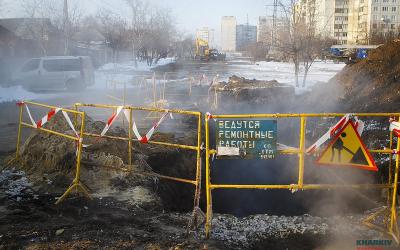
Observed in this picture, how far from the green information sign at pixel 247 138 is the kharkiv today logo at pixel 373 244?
1.63 meters

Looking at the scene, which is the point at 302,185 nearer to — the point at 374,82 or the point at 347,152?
the point at 347,152

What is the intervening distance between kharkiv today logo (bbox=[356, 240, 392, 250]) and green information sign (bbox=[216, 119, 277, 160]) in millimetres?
1632

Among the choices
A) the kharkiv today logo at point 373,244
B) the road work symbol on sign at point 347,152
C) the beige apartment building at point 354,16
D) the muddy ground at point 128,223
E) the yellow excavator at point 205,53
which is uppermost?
the beige apartment building at point 354,16

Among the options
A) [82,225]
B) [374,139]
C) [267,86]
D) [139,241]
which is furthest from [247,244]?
[267,86]

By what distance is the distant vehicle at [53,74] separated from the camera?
875 inches

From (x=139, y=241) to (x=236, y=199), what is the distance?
477 centimetres

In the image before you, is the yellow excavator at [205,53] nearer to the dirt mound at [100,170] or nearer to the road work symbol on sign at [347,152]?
the dirt mound at [100,170]

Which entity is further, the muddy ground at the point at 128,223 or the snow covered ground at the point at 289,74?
the snow covered ground at the point at 289,74

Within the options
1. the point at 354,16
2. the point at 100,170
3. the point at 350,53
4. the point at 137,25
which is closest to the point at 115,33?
the point at 137,25

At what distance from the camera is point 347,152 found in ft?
17.8

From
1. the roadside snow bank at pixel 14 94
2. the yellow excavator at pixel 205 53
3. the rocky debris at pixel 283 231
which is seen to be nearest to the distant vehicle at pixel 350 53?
the yellow excavator at pixel 205 53

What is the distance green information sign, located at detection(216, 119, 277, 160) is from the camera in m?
5.48

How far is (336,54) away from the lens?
57.9 metres

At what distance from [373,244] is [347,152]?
1.27m
